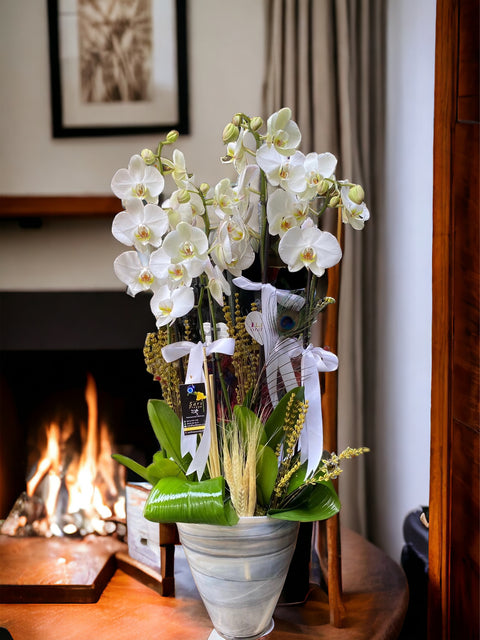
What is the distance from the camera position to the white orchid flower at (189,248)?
2.57 ft

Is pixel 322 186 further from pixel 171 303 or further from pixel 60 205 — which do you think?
pixel 60 205

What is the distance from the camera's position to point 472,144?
87cm

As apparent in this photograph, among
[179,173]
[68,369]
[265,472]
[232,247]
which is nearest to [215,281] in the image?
[232,247]

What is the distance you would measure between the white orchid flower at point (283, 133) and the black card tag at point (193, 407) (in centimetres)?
35

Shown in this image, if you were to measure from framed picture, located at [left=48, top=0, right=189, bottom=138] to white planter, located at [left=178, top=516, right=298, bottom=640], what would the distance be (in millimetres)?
1424

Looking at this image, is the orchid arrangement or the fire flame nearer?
the orchid arrangement

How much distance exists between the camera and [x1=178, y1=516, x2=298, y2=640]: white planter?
2.68ft

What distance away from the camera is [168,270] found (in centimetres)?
81

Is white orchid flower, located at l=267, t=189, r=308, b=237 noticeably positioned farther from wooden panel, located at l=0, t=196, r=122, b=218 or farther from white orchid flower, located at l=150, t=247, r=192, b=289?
wooden panel, located at l=0, t=196, r=122, b=218

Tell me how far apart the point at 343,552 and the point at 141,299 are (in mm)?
977

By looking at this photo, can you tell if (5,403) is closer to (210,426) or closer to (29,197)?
(29,197)

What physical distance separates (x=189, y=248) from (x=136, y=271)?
11 cm

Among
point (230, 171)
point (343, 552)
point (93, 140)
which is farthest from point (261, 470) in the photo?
point (93, 140)

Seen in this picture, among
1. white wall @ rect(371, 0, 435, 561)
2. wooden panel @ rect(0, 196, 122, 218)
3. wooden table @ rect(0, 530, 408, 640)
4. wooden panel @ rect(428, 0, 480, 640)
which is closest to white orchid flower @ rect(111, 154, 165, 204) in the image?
wooden panel @ rect(428, 0, 480, 640)
